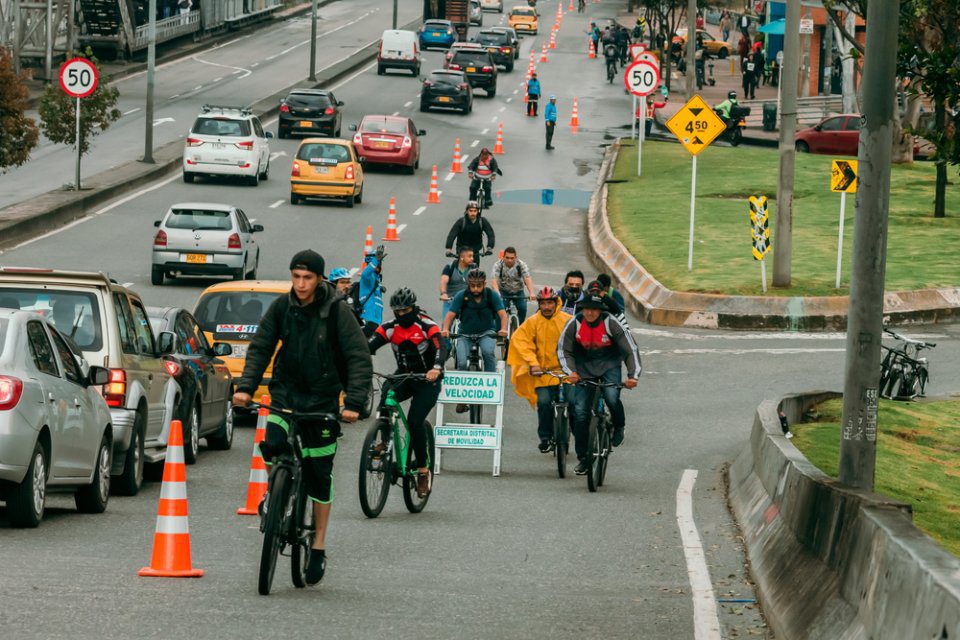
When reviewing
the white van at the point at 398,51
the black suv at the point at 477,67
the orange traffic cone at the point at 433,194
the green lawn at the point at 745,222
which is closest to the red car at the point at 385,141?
the orange traffic cone at the point at 433,194

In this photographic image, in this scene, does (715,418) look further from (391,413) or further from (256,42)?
(256,42)

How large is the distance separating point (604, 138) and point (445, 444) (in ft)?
142

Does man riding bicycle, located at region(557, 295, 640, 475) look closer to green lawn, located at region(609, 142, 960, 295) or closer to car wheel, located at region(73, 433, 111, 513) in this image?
car wheel, located at region(73, 433, 111, 513)

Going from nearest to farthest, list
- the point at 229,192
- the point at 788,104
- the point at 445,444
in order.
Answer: the point at 445,444 → the point at 788,104 → the point at 229,192

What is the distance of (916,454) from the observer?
18172 millimetres

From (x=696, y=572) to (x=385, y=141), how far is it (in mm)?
37044

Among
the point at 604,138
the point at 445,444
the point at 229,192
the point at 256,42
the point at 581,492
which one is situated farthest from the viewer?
the point at 256,42

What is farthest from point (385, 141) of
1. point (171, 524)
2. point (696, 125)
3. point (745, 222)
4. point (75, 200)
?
point (171, 524)

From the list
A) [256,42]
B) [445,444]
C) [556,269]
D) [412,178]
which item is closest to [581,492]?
[445,444]

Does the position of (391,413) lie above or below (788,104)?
below

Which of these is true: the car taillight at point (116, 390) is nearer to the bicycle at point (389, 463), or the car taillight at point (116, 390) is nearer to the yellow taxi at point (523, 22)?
the bicycle at point (389, 463)

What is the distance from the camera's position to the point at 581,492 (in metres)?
15.6

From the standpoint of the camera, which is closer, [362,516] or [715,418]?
[362,516]

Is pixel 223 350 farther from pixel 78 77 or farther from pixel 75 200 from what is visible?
pixel 75 200
